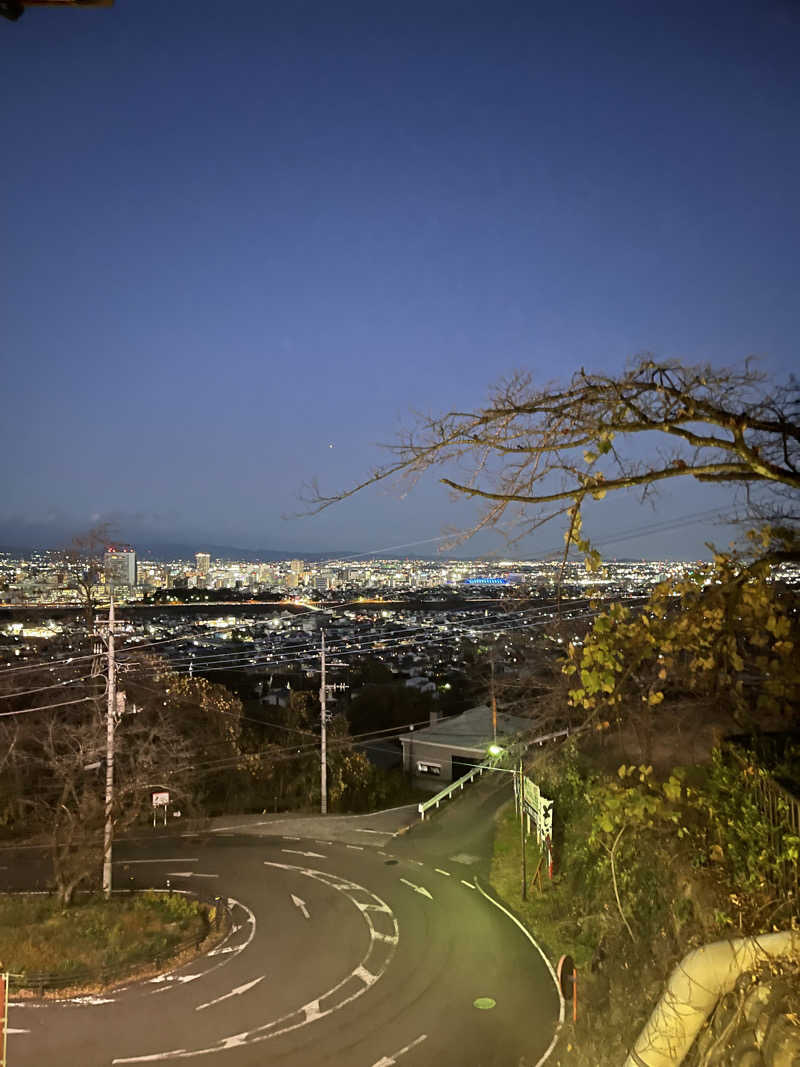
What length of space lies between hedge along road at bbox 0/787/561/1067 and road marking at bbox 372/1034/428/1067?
27 mm

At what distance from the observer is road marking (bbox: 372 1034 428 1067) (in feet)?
31.6

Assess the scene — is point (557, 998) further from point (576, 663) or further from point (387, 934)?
point (576, 663)

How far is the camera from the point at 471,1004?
11.2 meters

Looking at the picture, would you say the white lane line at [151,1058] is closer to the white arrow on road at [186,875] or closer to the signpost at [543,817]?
the white arrow on road at [186,875]

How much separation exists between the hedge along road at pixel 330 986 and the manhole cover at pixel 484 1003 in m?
0.02

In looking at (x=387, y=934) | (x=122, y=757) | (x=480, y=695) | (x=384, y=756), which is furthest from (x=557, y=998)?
(x=480, y=695)

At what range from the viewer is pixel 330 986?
39.4 ft

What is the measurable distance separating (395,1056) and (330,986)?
250 centimetres

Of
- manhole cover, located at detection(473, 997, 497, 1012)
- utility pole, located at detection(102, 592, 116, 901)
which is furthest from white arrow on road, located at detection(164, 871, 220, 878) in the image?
manhole cover, located at detection(473, 997, 497, 1012)

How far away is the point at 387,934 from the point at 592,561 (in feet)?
43.0

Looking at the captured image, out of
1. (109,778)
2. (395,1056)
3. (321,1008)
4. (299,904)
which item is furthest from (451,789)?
(395,1056)

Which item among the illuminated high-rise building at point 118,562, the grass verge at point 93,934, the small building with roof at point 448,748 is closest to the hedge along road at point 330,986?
the grass verge at point 93,934

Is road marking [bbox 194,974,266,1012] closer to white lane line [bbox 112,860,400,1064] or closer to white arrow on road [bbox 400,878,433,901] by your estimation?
white lane line [bbox 112,860,400,1064]

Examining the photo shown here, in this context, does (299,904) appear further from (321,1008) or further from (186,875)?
(321,1008)
